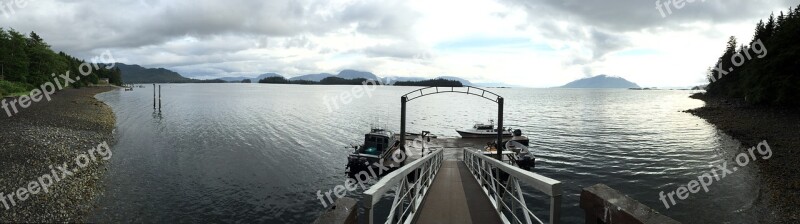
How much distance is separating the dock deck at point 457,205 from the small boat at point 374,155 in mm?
14296

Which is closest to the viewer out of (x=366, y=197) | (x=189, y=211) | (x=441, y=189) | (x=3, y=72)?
(x=366, y=197)

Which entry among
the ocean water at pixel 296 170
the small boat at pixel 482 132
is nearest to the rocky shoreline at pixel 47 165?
the ocean water at pixel 296 170

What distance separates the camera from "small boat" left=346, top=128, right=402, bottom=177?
25922 mm

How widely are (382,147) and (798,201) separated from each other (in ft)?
72.7

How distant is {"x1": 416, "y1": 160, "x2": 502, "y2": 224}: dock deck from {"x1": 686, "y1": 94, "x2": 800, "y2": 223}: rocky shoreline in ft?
50.1

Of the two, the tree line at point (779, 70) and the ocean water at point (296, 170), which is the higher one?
the tree line at point (779, 70)

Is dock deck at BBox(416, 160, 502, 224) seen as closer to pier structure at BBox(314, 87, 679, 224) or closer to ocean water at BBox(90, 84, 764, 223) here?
pier structure at BBox(314, 87, 679, 224)

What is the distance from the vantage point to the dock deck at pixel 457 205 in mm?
7238

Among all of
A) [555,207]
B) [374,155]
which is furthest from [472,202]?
[374,155]

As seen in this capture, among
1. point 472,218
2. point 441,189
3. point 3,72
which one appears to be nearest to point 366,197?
point 472,218

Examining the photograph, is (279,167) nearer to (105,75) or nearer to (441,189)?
(441,189)

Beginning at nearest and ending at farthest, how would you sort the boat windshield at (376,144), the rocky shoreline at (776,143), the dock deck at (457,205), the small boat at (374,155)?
the dock deck at (457,205) < the rocky shoreline at (776,143) < the small boat at (374,155) < the boat windshield at (376,144)

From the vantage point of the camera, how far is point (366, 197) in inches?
149

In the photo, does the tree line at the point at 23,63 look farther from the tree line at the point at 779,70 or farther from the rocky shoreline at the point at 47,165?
the tree line at the point at 779,70
